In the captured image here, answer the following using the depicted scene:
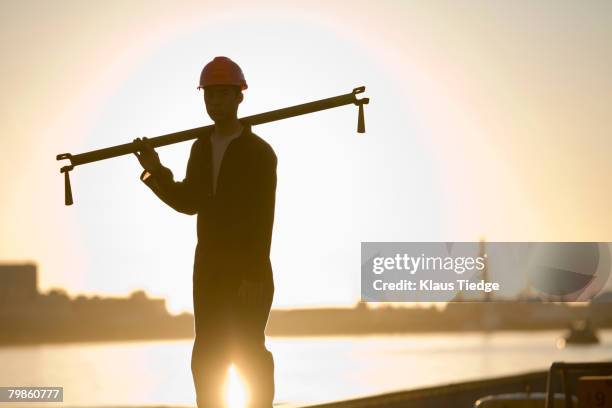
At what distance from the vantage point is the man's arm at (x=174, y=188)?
8.91m

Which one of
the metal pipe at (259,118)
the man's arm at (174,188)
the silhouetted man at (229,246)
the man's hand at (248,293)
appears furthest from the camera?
the metal pipe at (259,118)

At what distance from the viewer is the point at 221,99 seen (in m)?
8.75

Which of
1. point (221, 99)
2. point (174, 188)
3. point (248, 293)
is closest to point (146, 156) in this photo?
point (174, 188)

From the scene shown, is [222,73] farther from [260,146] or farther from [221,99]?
[260,146]

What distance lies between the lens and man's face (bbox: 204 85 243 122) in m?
8.73

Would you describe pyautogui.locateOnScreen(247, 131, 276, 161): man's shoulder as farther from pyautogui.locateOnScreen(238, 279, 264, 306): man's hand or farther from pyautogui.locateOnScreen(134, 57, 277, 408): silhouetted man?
pyautogui.locateOnScreen(238, 279, 264, 306): man's hand

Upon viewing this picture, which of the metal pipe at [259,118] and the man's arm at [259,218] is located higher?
the metal pipe at [259,118]

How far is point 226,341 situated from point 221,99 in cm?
148

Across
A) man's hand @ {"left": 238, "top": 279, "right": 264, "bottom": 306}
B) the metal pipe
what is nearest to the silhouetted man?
man's hand @ {"left": 238, "top": 279, "right": 264, "bottom": 306}

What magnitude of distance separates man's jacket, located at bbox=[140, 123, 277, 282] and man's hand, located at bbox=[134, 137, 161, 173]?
5 centimetres

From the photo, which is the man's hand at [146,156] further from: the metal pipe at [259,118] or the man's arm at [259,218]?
the man's arm at [259,218]

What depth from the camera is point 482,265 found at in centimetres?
2694

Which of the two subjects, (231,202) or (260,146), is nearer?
(231,202)

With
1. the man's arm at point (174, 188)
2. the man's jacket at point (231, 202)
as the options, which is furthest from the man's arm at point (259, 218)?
the man's arm at point (174, 188)
